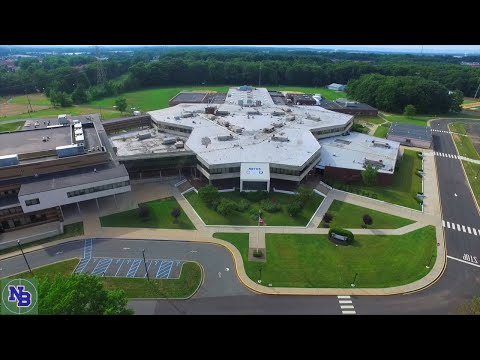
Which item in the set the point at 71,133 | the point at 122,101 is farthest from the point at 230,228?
the point at 122,101

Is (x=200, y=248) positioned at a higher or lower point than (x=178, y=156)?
lower

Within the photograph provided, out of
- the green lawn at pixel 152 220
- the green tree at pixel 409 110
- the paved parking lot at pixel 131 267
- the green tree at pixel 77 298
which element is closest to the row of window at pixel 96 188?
the green lawn at pixel 152 220

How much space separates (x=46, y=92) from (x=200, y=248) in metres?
142

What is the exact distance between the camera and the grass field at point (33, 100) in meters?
139

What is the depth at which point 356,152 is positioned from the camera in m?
78.6

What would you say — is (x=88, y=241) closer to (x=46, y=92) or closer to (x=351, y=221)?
(x=351, y=221)

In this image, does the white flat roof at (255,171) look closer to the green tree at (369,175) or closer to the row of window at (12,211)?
the green tree at (369,175)

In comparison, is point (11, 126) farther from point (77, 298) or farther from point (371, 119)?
point (371, 119)

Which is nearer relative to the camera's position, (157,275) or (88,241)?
(157,275)

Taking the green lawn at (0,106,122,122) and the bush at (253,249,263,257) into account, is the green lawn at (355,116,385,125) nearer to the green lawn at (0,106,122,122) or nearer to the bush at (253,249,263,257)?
the bush at (253,249,263,257)

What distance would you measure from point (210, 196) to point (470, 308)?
139ft

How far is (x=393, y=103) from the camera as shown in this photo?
418ft

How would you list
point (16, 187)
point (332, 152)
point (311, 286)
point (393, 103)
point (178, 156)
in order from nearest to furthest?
point (311, 286)
point (16, 187)
point (178, 156)
point (332, 152)
point (393, 103)

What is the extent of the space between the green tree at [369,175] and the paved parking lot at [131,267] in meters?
42.5
